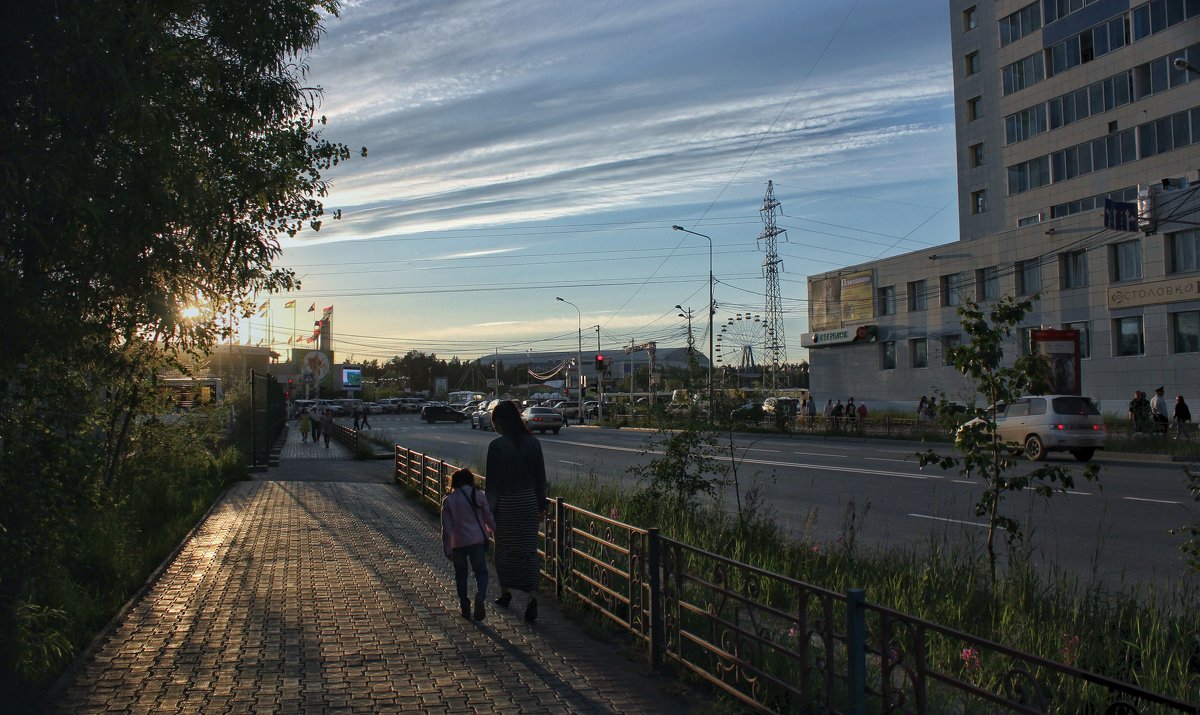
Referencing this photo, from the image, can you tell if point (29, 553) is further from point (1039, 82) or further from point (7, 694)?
point (1039, 82)

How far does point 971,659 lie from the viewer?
5008 millimetres

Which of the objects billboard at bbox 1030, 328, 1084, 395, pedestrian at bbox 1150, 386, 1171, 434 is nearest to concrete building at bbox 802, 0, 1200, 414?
billboard at bbox 1030, 328, 1084, 395

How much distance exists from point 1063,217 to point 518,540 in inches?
1543

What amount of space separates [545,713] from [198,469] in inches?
583

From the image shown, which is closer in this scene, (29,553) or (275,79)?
(29,553)

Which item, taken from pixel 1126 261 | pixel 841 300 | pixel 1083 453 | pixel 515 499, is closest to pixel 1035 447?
pixel 1083 453

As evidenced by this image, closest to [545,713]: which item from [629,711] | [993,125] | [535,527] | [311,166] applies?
[629,711]

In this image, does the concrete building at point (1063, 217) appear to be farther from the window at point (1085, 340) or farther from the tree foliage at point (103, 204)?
the tree foliage at point (103, 204)

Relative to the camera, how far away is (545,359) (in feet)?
584

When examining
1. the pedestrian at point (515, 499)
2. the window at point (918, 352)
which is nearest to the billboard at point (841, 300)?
the window at point (918, 352)

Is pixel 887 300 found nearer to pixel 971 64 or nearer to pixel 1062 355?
pixel 971 64

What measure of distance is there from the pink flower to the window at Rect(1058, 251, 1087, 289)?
38.8m

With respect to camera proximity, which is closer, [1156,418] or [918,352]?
[1156,418]

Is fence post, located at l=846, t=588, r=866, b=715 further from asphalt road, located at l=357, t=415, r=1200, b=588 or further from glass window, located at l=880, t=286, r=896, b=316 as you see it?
glass window, located at l=880, t=286, r=896, b=316
